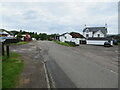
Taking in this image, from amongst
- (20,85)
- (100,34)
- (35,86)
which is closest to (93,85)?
(35,86)

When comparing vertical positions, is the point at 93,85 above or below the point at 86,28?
below

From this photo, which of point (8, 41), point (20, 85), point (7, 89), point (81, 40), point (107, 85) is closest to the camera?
point (7, 89)

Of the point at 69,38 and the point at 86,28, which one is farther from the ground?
the point at 86,28

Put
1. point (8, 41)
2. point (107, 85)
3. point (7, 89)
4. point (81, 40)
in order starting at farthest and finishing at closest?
point (81, 40), point (8, 41), point (107, 85), point (7, 89)

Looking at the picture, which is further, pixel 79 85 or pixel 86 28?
pixel 86 28

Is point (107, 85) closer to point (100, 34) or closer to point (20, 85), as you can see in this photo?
point (20, 85)

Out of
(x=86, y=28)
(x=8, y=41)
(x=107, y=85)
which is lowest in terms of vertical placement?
(x=107, y=85)

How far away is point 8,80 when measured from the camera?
250 inches

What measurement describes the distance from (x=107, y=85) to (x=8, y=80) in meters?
5.36

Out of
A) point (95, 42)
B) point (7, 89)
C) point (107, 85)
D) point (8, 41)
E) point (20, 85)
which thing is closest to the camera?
point (7, 89)

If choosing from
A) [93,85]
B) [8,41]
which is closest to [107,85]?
[93,85]

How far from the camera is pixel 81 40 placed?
4931 centimetres

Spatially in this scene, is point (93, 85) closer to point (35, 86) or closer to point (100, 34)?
point (35, 86)

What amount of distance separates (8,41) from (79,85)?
108 ft
